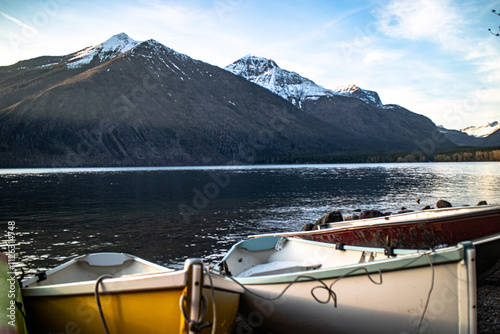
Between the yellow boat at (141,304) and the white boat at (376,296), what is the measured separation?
827mm

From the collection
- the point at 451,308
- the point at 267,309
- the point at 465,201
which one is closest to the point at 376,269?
the point at 451,308

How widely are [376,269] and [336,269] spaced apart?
692 mm

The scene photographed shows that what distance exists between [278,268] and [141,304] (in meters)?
4.72

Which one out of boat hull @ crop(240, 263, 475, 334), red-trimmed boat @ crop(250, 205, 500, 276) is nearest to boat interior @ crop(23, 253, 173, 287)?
boat hull @ crop(240, 263, 475, 334)

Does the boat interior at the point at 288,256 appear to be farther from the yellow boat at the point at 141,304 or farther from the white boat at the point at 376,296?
the yellow boat at the point at 141,304

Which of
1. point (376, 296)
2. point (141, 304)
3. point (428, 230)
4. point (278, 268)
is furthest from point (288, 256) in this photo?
point (141, 304)

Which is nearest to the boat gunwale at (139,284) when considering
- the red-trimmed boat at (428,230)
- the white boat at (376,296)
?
the white boat at (376,296)

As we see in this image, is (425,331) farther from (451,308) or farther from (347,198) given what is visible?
(347,198)

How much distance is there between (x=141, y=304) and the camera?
6.08 metres

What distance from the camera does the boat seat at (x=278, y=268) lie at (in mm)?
9773

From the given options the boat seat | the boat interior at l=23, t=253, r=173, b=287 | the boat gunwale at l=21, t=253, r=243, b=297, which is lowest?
the boat seat

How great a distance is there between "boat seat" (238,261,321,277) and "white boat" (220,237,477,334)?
1747mm

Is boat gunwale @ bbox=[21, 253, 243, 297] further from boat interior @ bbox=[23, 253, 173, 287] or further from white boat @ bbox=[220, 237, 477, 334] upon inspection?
boat interior @ bbox=[23, 253, 173, 287]

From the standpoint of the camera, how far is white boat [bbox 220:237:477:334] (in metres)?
6.10
